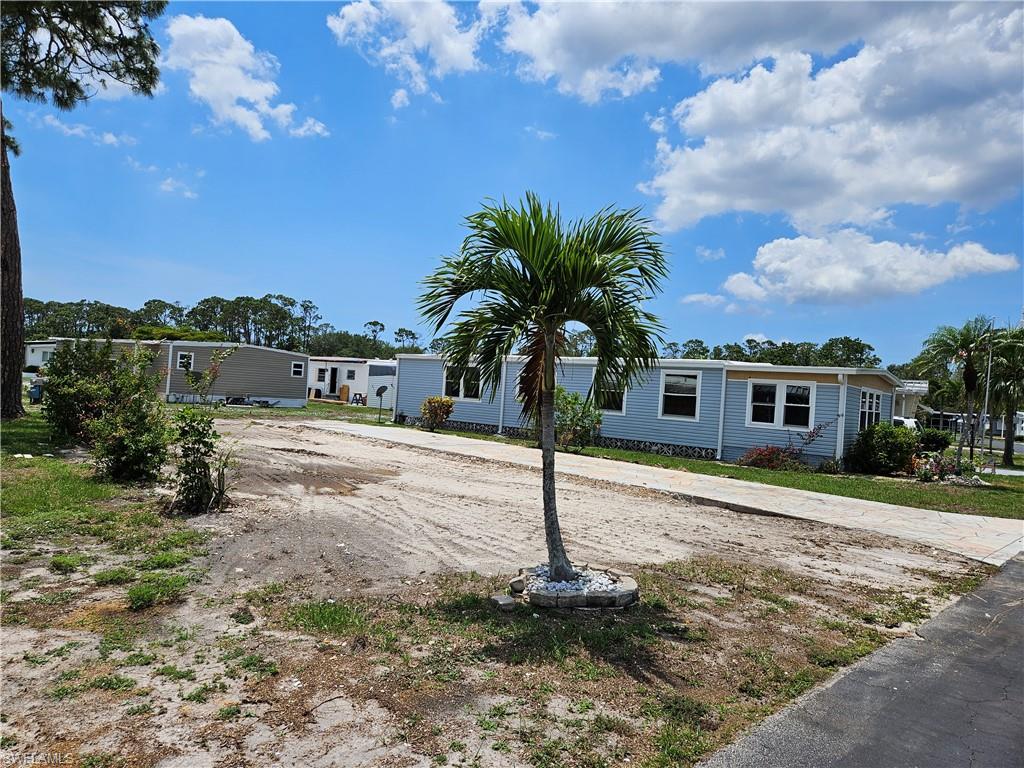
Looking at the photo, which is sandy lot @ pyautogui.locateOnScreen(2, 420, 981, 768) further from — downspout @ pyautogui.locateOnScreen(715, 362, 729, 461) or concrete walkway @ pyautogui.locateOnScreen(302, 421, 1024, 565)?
downspout @ pyautogui.locateOnScreen(715, 362, 729, 461)

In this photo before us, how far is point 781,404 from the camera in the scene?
1780cm

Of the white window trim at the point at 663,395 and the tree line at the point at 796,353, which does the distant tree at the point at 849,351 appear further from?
the white window trim at the point at 663,395

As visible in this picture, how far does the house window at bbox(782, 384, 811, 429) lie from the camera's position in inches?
688

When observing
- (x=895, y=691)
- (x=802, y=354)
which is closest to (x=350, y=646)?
(x=895, y=691)

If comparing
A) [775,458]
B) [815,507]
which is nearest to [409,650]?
[815,507]

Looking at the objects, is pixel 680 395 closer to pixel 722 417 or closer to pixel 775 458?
pixel 722 417

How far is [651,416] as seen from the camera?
19609 mm

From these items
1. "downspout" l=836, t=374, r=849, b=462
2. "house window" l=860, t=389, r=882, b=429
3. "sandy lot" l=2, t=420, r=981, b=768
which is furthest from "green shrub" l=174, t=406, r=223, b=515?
"house window" l=860, t=389, r=882, b=429

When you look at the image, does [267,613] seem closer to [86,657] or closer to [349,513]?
[86,657]

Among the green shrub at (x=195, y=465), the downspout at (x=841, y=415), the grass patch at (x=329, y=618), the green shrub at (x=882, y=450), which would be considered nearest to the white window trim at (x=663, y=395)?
the downspout at (x=841, y=415)

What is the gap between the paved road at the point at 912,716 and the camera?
3.04 metres

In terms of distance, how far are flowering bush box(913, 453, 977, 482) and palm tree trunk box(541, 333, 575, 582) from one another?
1461 cm

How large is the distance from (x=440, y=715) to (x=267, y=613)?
5.77 ft

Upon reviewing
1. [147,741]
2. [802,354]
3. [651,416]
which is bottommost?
[147,741]
